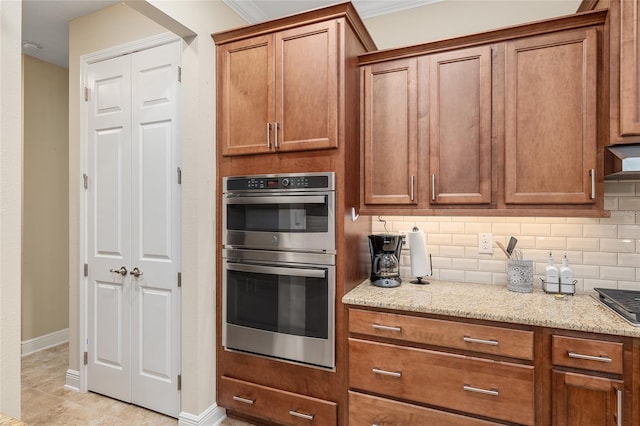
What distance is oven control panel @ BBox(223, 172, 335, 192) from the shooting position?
79.2 inches

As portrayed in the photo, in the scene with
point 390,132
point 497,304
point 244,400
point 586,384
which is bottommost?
point 244,400

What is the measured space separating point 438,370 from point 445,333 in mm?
190

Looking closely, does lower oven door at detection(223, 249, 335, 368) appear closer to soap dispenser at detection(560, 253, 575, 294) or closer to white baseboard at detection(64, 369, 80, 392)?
soap dispenser at detection(560, 253, 575, 294)

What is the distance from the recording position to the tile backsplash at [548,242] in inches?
77.7

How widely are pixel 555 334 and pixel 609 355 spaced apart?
20 cm

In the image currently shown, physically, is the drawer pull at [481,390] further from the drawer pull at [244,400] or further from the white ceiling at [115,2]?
the white ceiling at [115,2]

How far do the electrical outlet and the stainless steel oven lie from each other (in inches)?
39.7

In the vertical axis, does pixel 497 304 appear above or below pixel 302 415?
above

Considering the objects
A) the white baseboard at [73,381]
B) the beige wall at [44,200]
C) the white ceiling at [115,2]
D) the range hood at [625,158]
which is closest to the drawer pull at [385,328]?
the range hood at [625,158]

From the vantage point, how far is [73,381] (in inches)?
109

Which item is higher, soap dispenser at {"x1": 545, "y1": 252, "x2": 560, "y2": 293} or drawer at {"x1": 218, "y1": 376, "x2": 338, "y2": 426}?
soap dispenser at {"x1": 545, "y1": 252, "x2": 560, "y2": 293}

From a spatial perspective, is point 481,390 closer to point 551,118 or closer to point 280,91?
point 551,118

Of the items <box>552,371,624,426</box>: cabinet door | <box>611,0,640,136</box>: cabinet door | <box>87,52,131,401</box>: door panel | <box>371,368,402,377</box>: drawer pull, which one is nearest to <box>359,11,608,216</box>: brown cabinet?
<box>611,0,640,136</box>: cabinet door

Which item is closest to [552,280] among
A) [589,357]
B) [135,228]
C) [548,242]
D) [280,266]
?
[548,242]
